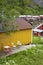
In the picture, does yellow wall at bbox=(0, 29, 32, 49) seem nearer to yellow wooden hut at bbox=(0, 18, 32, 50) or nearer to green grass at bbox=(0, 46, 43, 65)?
yellow wooden hut at bbox=(0, 18, 32, 50)

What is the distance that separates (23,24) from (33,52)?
9.49 ft

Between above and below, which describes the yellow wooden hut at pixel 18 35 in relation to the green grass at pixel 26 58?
above

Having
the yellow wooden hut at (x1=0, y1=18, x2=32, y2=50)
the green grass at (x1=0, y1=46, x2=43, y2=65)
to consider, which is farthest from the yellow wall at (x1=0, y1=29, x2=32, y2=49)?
the green grass at (x1=0, y1=46, x2=43, y2=65)

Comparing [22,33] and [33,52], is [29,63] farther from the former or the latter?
[22,33]

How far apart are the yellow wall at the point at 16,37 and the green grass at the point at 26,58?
1271mm

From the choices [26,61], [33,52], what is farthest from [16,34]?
[26,61]

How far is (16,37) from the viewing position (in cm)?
1548

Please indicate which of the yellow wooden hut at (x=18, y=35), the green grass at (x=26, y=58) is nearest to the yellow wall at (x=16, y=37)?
the yellow wooden hut at (x=18, y=35)

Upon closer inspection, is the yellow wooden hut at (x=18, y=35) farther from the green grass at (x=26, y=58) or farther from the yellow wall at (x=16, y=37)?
the green grass at (x=26, y=58)

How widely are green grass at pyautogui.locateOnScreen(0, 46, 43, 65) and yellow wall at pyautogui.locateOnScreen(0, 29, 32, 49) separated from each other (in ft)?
4.17

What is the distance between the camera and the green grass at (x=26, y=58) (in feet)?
41.0

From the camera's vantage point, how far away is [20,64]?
12430mm

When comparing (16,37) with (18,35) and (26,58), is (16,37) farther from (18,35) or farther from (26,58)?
(26,58)

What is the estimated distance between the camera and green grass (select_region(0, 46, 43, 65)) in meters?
12.5
